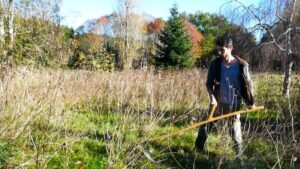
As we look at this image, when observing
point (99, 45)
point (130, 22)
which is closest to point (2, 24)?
point (99, 45)

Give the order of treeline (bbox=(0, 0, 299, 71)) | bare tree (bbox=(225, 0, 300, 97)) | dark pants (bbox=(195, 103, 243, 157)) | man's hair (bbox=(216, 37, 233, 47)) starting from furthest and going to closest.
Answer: bare tree (bbox=(225, 0, 300, 97))
treeline (bbox=(0, 0, 299, 71))
dark pants (bbox=(195, 103, 243, 157))
man's hair (bbox=(216, 37, 233, 47))

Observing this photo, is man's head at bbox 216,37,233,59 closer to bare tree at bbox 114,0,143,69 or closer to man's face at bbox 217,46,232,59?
man's face at bbox 217,46,232,59

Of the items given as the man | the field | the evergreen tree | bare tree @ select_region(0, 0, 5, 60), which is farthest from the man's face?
the evergreen tree

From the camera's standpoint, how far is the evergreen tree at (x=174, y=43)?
3222cm

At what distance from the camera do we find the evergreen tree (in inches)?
1268

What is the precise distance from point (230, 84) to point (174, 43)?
88.8ft

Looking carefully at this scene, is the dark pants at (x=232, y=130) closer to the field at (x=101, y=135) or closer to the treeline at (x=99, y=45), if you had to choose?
the field at (x=101, y=135)

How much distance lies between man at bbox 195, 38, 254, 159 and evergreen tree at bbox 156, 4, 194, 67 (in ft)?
85.7

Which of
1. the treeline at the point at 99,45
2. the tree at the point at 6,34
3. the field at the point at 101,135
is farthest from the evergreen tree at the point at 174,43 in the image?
the tree at the point at 6,34

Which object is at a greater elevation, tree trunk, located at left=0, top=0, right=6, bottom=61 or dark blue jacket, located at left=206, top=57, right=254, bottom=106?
tree trunk, located at left=0, top=0, right=6, bottom=61

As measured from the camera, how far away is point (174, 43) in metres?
32.4

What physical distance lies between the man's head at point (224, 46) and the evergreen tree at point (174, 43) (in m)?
26.4

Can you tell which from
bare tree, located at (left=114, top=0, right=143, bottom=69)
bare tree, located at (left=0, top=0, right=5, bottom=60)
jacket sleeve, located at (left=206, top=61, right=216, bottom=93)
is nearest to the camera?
jacket sleeve, located at (left=206, top=61, right=216, bottom=93)

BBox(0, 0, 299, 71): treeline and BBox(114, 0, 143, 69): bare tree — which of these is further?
BBox(114, 0, 143, 69): bare tree
